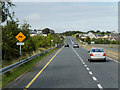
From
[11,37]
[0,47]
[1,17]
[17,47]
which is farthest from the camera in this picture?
[17,47]

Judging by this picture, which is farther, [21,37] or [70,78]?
[21,37]

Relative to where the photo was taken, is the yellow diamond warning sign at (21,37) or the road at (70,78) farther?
the yellow diamond warning sign at (21,37)

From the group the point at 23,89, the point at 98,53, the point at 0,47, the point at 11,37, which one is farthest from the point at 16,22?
the point at 23,89

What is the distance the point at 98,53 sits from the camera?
22.5 metres

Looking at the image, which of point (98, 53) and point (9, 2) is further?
point (98, 53)

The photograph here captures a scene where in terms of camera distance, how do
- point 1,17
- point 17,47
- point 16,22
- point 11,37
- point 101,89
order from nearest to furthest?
point 101,89, point 1,17, point 11,37, point 17,47, point 16,22

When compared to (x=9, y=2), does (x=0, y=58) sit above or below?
below

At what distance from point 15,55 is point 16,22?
15.0ft

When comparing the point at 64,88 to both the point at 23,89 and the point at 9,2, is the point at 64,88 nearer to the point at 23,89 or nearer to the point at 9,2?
the point at 23,89

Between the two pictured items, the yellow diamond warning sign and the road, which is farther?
the yellow diamond warning sign

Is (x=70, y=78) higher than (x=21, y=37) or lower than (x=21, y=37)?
lower

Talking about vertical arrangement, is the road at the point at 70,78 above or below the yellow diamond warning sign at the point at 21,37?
below

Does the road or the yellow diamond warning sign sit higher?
the yellow diamond warning sign

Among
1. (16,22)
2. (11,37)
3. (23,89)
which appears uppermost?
(16,22)
